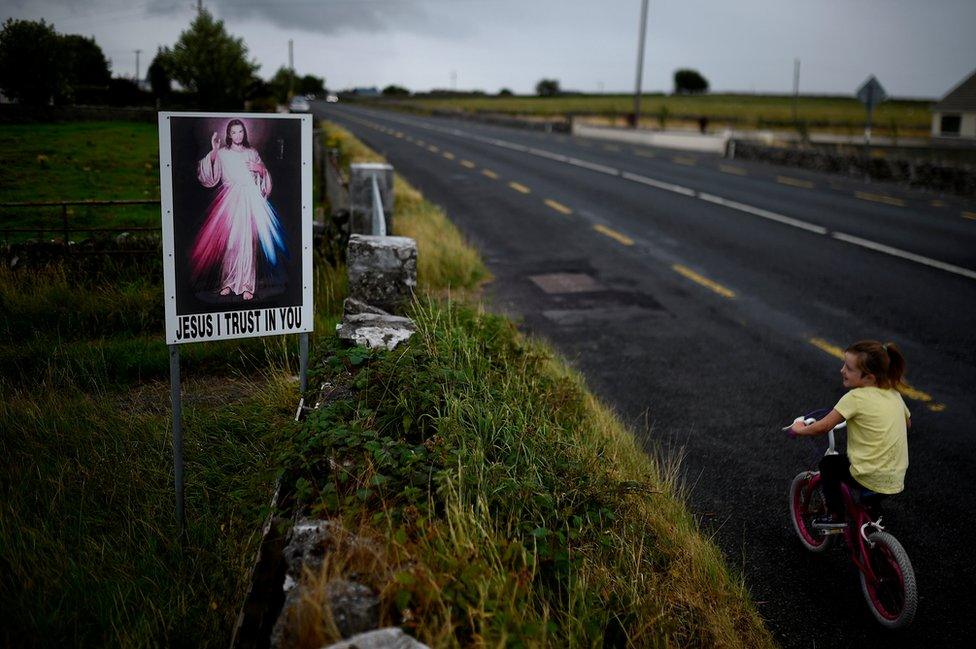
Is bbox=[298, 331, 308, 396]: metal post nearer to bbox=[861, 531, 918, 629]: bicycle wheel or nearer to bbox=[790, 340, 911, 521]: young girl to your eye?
bbox=[790, 340, 911, 521]: young girl

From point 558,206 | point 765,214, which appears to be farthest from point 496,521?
point 765,214

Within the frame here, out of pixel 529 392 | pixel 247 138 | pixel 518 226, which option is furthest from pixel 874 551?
pixel 518 226

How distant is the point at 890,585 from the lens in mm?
3994

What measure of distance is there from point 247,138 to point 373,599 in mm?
2607

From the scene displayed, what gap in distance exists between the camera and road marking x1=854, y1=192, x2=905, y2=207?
19780 mm

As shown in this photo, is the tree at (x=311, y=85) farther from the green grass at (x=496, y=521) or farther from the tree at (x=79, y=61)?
the green grass at (x=496, y=521)

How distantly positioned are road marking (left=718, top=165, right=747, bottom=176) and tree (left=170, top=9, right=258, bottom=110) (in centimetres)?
2839

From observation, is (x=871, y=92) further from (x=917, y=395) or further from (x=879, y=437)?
(x=879, y=437)

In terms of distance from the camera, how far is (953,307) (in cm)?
985

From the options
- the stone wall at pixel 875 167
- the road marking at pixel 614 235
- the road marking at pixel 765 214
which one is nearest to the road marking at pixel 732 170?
the stone wall at pixel 875 167

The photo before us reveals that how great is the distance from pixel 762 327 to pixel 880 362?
5.03 meters

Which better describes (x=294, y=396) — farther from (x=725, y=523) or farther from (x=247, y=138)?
(x=725, y=523)

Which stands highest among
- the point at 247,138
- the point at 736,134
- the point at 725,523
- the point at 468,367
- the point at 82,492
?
the point at 736,134

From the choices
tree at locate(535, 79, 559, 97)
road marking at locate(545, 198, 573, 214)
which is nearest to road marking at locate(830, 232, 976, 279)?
road marking at locate(545, 198, 573, 214)
